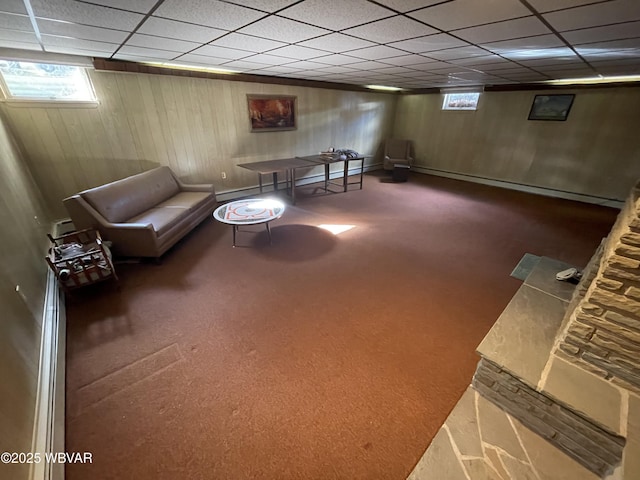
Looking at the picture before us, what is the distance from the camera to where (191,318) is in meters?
2.21

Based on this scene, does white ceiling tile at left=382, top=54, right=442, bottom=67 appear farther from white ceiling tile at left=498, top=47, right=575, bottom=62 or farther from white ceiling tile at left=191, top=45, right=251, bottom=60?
white ceiling tile at left=191, top=45, right=251, bottom=60

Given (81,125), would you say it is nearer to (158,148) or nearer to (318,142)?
(158,148)

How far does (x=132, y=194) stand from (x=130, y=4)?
2.30m

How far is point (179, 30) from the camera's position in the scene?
2.03m

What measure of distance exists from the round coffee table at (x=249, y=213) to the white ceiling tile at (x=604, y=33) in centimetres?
302

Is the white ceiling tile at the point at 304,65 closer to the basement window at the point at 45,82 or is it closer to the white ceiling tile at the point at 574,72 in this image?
Answer: the basement window at the point at 45,82

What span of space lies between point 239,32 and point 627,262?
287cm

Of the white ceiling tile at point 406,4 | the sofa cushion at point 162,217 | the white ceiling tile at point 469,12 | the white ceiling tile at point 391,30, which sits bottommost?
the sofa cushion at point 162,217

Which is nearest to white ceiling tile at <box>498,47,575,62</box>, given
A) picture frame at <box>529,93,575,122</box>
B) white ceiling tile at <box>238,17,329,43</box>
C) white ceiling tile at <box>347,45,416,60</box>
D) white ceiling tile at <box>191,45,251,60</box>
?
white ceiling tile at <box>347,45,416,60</box>

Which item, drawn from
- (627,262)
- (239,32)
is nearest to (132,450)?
(627,262)

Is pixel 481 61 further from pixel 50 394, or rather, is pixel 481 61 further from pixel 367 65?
pixel 50 394

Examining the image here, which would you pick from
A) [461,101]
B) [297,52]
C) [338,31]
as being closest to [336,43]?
[338,31]

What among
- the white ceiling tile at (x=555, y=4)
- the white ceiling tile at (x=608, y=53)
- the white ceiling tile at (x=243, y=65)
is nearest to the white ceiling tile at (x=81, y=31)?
the white ceiling tile at (x=243, y=65)

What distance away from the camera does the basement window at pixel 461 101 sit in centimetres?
619
